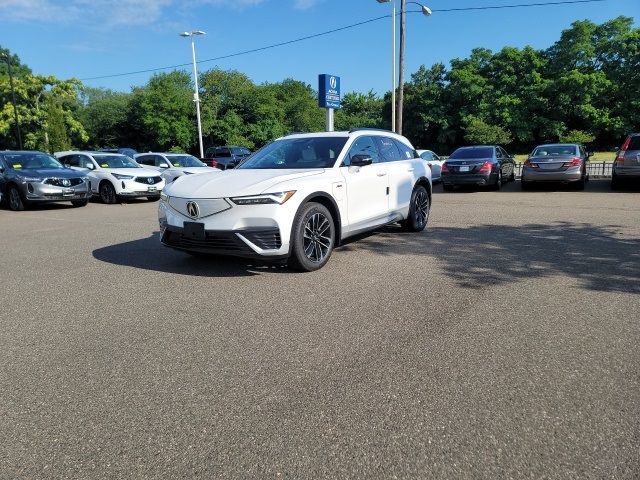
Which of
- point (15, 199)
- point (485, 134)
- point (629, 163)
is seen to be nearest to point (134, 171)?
point (15, 199)

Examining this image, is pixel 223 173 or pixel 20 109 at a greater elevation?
pixel 20 109

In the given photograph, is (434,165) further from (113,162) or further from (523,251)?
(523,251)

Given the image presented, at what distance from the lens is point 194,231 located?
5582mm

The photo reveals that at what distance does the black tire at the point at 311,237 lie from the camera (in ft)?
18.5

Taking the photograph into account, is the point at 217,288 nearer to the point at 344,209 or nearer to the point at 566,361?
the point at 344,209

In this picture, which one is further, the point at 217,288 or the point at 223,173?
the point at 223,173

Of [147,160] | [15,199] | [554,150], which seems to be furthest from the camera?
[147,160]

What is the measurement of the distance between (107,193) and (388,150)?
423 inches

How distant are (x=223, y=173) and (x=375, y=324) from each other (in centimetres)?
326

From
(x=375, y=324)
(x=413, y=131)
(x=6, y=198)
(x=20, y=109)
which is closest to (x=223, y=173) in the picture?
(x=375, y=324)

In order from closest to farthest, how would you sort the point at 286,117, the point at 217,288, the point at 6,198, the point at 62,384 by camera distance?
the point at 62,384, the point at 217,288, the point at 6,198, the point at 286,117

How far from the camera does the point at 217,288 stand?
5.27 meters

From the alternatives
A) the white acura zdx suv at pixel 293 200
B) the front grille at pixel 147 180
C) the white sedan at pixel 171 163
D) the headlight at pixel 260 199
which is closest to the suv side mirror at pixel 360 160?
the white acura zdx suv at pixel 293 200

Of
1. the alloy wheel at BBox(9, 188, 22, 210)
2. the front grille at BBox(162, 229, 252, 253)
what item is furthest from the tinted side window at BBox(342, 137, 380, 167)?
the alloy wheel at BBox(9, 188, 22, 210)
